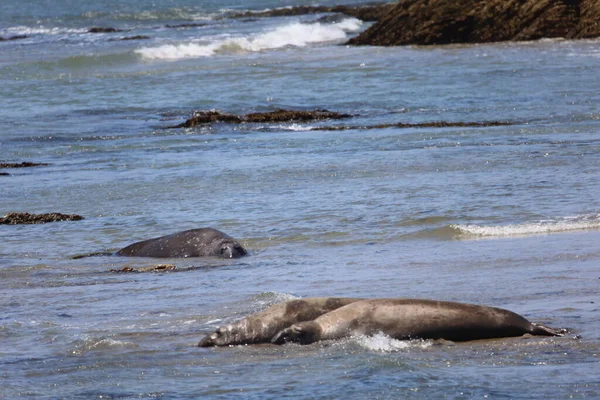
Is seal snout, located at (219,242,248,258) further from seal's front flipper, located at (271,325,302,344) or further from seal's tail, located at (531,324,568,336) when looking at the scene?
seal's tail, located at (531,324,568,336)

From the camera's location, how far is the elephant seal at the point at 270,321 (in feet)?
20.4

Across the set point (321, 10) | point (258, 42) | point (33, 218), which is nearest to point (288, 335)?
point (33, 218)

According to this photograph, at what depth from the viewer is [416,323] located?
6.05 m

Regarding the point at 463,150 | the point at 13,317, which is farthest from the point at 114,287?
the point at 463,150

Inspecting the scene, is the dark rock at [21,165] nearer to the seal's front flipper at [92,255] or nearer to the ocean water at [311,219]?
the ocean water at [311,219]

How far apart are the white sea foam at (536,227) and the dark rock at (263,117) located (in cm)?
859

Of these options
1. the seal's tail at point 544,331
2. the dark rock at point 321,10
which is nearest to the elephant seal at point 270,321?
the seal's tail at point 544,331

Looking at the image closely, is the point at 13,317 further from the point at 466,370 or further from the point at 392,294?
the point at 466,370

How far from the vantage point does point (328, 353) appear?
19.3 ft

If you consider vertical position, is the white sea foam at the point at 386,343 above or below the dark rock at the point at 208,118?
below

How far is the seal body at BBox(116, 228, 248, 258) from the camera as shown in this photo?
9.31m

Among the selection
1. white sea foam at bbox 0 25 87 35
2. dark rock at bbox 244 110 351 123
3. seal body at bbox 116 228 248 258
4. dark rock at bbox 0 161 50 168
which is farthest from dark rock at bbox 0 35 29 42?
seal body at bbox 116 228 248 258

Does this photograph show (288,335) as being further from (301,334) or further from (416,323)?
(416,323)

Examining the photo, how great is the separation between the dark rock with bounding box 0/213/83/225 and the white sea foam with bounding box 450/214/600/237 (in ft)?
12.8
